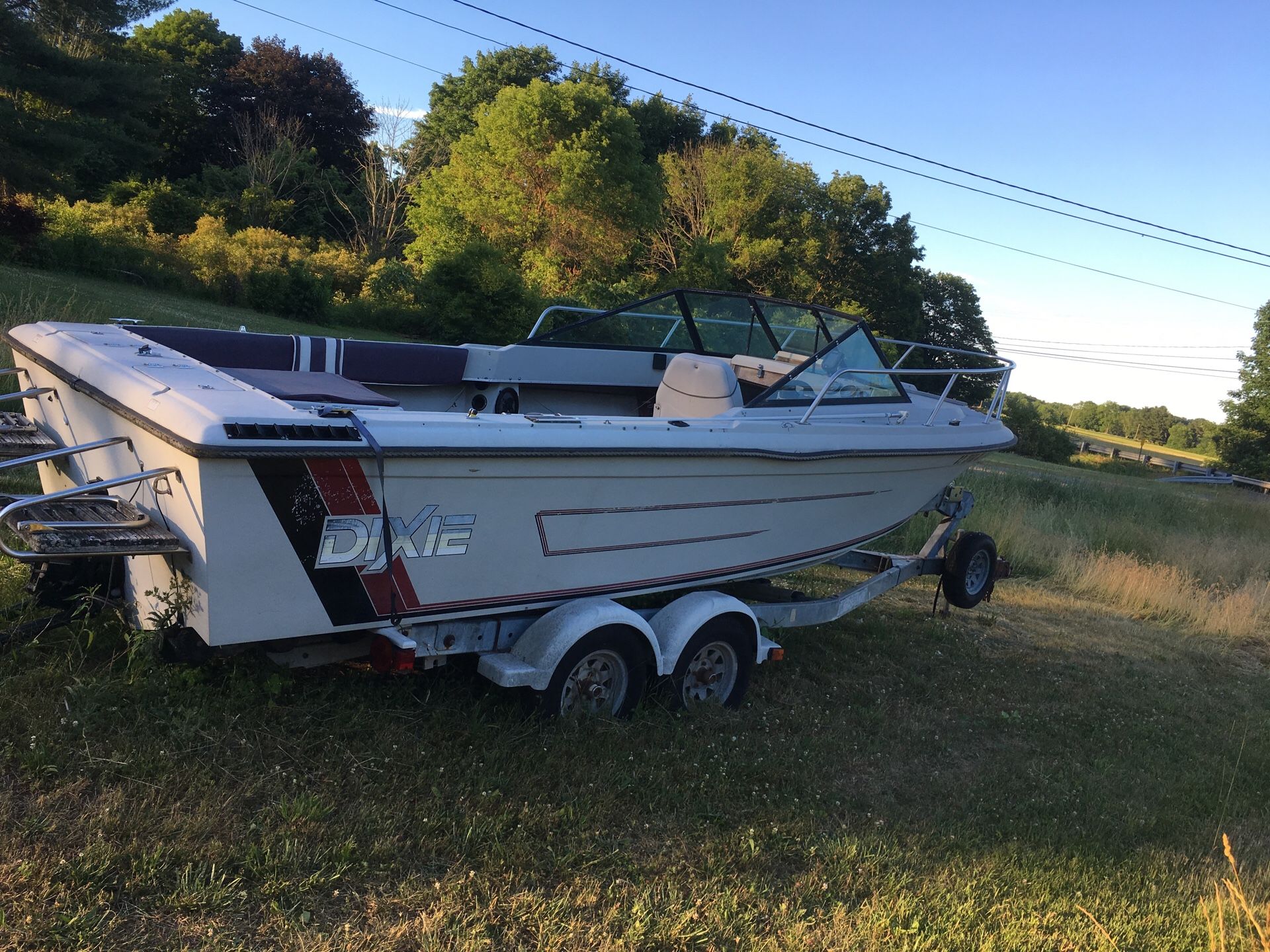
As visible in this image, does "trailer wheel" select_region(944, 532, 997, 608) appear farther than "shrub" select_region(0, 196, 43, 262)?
No

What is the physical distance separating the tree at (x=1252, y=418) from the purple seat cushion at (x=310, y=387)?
4433 centimetres

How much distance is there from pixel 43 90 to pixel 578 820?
62.0 feet

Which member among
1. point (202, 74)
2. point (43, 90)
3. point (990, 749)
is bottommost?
point (990, 749)

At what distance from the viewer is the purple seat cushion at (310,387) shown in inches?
122

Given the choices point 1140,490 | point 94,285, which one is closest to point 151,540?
point 94,285

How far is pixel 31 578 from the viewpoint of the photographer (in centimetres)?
336

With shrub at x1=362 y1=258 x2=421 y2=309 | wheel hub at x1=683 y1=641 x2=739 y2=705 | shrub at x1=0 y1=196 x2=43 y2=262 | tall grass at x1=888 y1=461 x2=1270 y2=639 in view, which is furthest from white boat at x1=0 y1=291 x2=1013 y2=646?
shrub at x1=362 y1=258 x2=421 y2=309

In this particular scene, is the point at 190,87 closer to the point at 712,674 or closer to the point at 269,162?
the point at 269,162

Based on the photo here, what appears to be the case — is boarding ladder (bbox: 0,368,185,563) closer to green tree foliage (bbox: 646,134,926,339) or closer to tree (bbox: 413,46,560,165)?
green tree foliage (bbox: 646,134,926,339)

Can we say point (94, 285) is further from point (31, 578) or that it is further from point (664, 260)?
point (664, 260)

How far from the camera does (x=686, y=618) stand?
3838mm

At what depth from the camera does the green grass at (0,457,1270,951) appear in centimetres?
238

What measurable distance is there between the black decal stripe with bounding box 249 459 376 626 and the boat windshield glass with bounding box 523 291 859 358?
108 inches

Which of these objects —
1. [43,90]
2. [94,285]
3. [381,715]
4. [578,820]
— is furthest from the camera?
[94,285]
